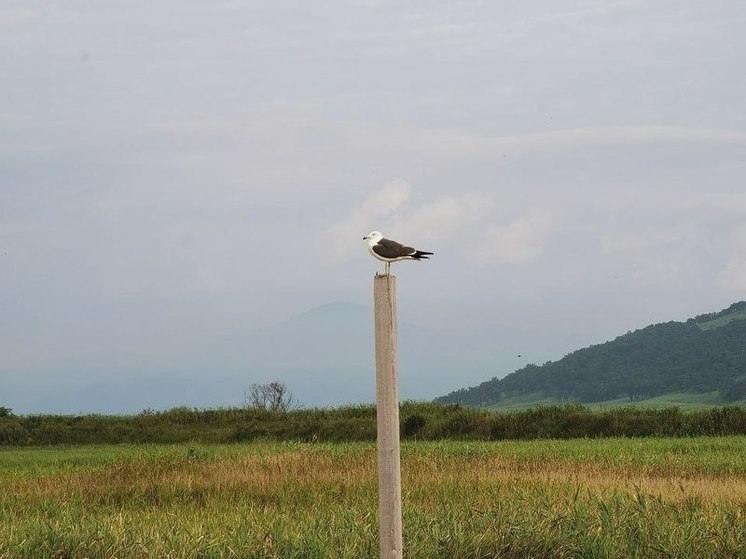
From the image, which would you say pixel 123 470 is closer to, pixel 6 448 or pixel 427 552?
pixel 427 552

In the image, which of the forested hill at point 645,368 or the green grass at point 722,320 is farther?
the green grass at point 722,320

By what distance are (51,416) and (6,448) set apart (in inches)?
153

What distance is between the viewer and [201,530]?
1106 cm

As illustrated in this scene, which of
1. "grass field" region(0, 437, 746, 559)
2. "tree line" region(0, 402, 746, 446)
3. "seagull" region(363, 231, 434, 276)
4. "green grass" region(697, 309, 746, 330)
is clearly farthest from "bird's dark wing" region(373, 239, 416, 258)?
"green grass" region(697, 309, 746, 330)

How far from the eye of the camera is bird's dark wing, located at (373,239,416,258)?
8539mm

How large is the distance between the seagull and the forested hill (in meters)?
134

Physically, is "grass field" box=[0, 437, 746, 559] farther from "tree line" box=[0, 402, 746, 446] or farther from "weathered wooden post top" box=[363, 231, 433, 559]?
"tree line" box=[0, 402, 746, 446]

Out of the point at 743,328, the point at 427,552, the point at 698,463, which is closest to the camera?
the point at 427,552

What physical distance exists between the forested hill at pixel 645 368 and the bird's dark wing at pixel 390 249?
134 meters

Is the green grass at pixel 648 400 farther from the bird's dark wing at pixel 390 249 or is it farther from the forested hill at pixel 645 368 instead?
the bird's dark wing at pixel 390 249

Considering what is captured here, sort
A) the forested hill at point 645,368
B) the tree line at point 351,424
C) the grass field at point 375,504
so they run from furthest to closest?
the forested hill at point 645,368 → the tree line at point 351,424 → the grass field at point 375,504

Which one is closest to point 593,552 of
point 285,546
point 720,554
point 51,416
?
point 720,554

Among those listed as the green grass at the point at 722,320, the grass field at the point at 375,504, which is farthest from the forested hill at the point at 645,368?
the grass field at the point at 375,504

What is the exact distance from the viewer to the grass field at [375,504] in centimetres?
1072
